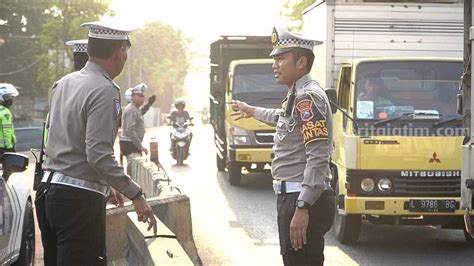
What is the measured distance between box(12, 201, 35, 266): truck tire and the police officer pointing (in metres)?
2.53

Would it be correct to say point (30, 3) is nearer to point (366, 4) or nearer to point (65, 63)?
point (65, 63)

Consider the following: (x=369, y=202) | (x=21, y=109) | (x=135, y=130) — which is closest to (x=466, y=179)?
(x=369, y=202)

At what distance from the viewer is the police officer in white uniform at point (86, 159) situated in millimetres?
4176

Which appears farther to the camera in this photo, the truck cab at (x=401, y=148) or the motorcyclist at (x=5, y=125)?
the motorcyclist at (x=5, y=125)

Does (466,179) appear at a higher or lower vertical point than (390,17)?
lower

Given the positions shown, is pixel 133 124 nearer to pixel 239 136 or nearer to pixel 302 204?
pixel 239 136

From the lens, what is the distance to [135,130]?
12547 millimetres

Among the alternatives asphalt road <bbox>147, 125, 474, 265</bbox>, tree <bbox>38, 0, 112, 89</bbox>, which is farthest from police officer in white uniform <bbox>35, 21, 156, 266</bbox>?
tree <bbox>38, 0, 112, 89</bbox>

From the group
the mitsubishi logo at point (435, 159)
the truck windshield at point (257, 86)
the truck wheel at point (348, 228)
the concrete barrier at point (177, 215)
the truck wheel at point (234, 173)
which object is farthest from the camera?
the truck wheel at point (234, 173)

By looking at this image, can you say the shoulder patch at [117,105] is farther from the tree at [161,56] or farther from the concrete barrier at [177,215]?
the tree at [161,56]

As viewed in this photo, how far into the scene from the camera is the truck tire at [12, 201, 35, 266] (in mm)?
6309

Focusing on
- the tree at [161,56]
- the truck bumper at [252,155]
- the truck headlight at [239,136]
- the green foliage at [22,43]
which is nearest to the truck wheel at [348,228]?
the truck bumper at [252,155]

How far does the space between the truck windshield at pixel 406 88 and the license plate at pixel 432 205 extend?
92cm

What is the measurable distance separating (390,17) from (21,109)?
44.3 meters
